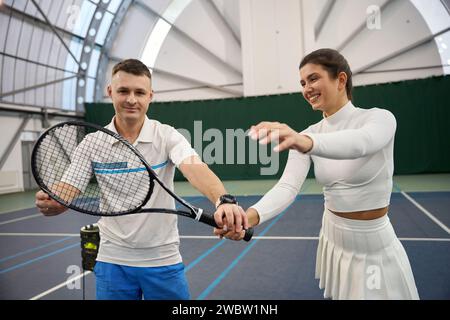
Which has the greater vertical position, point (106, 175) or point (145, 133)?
point (145, 133)

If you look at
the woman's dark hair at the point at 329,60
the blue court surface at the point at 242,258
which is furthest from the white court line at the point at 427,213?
the woman's dark hair at the point at 329,60

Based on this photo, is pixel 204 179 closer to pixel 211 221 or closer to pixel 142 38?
pixel 211 221

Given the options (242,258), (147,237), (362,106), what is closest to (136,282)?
(147,237)

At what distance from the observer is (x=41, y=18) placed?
36.2ft

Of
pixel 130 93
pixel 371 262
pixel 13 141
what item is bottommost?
pixel 371 262

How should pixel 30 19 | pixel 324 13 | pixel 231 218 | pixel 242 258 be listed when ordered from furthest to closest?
pixel 324 13
pixel 30 19
pixel 242 258
pixel 231 218

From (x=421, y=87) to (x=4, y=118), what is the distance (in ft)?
40.0

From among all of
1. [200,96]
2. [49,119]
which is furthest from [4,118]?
[200,96]

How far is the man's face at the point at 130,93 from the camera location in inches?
55.7

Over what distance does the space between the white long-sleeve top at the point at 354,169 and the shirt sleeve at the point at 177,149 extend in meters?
0.39

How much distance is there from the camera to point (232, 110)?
11383 mm

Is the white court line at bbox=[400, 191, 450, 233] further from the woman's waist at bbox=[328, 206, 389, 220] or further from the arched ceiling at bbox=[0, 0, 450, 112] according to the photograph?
the arched ceiling at bbox=[0, 0, 450, 112]

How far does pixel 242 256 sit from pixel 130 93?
2602mm

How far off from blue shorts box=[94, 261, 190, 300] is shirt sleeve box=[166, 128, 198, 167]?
52 cm
